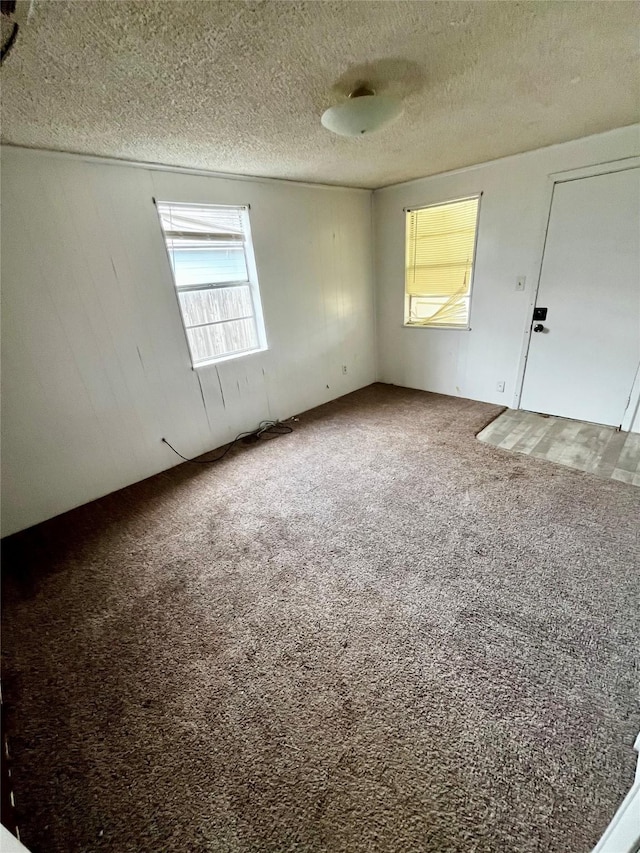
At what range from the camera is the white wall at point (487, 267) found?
9.57ft

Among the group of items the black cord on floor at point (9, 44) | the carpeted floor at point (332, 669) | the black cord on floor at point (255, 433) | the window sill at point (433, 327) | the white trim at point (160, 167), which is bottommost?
the carpeted floor at point (332, 669)

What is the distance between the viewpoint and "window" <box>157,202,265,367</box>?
9.09 ft

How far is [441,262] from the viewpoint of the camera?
3775 mm

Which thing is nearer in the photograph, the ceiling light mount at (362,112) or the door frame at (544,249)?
the ceiling light mount at (362,112)

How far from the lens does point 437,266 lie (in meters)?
3.82

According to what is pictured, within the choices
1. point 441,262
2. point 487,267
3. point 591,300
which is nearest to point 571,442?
point 591,300

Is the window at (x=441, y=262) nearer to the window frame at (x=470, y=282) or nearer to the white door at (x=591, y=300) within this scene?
the window frame at (x=470, y=282)

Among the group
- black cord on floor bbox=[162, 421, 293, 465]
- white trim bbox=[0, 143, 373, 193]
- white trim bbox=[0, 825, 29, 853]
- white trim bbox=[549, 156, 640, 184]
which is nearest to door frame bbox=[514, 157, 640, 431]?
white trim bbox=[549, 156, 640, 184]

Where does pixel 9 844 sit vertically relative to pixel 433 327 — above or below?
below

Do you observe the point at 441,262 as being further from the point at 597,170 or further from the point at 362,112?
the point at 362,112

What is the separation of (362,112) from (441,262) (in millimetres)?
2485

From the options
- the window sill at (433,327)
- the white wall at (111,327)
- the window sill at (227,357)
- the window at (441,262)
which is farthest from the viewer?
the window sill at (433,327)

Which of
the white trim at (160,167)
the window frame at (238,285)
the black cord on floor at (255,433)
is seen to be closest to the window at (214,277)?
the window frame at (238,285)

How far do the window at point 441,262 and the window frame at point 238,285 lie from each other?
191 cm
